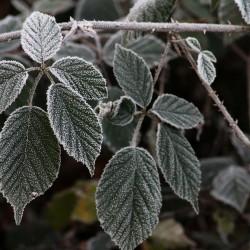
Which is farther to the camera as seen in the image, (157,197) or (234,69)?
(234,69)

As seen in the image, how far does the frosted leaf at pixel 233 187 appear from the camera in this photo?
4.17 feet

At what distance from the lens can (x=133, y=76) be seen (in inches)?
35.5

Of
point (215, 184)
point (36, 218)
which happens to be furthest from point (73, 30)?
point (36, 218)

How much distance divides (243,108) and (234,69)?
15cm

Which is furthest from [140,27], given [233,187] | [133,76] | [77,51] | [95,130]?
[233,187]

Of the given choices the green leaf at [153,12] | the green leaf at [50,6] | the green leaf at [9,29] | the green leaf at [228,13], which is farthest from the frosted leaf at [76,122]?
the green leaf at [50,6]

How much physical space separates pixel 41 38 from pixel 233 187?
2.30ft

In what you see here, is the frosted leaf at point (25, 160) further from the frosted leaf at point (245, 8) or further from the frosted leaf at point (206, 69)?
the frosted leaf at point (245, 8)

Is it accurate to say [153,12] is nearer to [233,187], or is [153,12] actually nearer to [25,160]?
[25,160]

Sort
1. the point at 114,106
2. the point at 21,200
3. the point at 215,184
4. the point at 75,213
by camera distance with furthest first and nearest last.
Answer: the point at 75,213
the point at 215,184
the point at 114,106
the point at 21,200

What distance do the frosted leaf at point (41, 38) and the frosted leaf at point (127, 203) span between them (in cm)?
19

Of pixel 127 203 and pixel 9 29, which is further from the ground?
pixel 9 29

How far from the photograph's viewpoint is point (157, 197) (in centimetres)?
82

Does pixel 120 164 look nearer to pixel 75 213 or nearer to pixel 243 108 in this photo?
pixel 75 213
